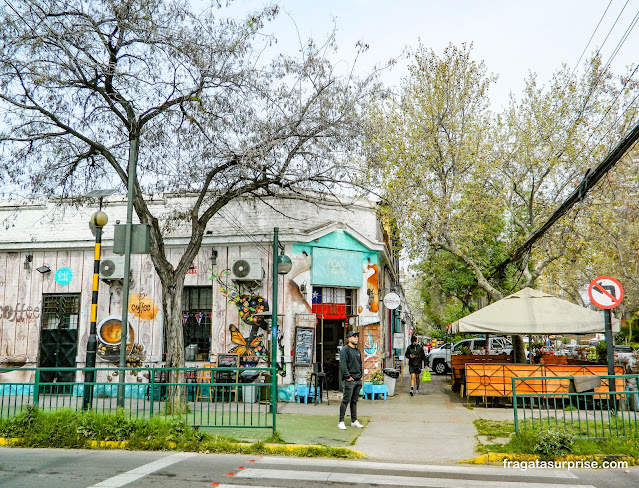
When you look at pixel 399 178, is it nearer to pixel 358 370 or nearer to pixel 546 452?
pixel 358 370

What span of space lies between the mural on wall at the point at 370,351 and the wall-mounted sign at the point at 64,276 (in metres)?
8.98

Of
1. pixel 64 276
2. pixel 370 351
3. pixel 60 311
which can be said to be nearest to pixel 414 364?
pixel 370 351

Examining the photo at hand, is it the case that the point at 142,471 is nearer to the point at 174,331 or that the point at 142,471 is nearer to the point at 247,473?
the point at 247,473

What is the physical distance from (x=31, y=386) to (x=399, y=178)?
11861 mm

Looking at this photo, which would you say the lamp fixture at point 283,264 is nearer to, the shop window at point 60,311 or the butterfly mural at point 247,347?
the butterfly mural at point 247,347

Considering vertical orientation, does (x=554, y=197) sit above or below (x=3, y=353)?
above

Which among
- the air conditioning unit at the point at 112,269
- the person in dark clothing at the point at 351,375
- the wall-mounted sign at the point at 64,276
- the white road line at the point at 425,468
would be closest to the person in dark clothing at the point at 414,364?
the person in dark clothing at the point at 351,375

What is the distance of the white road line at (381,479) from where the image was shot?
6.76 m

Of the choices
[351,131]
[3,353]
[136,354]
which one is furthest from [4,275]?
[351,131]

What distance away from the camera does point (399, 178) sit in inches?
707

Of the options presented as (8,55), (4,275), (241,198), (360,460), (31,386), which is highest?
(8,55)

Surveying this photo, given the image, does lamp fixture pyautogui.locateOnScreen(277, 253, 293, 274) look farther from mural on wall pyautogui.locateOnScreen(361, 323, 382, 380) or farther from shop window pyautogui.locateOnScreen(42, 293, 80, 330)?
shop window pyautogui.locateOnScreen(42, 293, 80, 330)


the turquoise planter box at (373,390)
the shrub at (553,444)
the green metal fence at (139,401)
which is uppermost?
the green metal fence at (139,401)

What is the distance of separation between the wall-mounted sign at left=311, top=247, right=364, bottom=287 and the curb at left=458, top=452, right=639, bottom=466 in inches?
332
